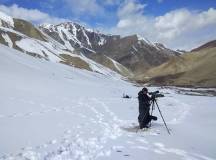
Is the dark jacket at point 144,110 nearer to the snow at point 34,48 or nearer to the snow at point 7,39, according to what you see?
the snow at point 34,48

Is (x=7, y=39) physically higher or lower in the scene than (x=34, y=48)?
higher

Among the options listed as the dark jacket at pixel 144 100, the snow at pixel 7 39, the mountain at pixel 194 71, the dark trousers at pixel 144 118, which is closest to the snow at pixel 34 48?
the snow at pixel 7 39

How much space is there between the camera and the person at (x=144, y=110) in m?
16.6

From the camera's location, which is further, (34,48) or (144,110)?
(34,48)

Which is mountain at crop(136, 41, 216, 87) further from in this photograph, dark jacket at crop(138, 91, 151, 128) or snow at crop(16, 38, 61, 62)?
dark jacket at crop(138, 91, 151, 128)

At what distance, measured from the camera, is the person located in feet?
54.3

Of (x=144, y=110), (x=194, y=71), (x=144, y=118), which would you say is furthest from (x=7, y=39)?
(x=144, y=118)

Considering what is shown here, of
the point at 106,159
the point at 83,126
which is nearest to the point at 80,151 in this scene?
the point at 106,159

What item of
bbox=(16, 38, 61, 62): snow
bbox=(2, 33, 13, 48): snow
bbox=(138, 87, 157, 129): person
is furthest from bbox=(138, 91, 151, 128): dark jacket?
bbox=(2, 33, 13, 48): snow

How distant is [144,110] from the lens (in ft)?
55.2

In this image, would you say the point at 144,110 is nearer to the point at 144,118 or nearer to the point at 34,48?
the point at 144,118

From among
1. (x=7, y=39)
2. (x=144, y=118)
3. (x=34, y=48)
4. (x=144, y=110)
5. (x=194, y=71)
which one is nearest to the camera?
(x=144, y=118)

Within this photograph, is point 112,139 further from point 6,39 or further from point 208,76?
point 6,39

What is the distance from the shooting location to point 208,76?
448ft
